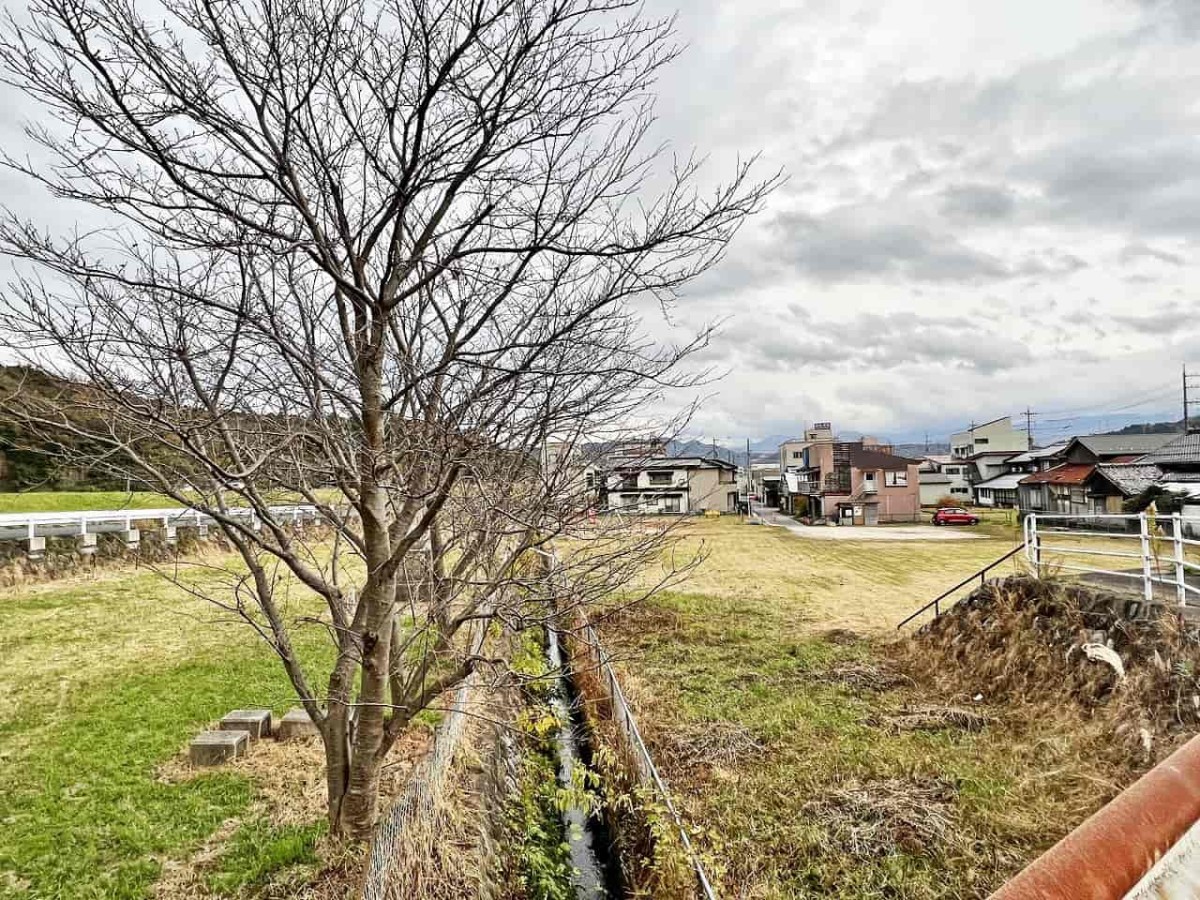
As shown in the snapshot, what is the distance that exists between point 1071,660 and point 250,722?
28.0ft

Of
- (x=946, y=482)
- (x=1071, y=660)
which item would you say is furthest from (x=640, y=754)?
(x=946, y=482)

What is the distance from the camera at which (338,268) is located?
3.08m

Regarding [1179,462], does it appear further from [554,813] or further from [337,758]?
[337,758]

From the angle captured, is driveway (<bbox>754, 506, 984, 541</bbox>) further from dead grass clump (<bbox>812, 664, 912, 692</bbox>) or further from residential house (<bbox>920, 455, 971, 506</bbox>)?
dead grass clump (<bbox>812, 664, 912, 692</bbox>)

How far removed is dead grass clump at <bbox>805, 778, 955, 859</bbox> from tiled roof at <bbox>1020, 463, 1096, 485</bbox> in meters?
28.5

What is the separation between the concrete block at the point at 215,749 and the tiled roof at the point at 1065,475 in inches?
1272

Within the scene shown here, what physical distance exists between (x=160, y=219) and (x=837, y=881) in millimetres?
5614

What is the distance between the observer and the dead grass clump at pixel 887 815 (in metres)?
4.62

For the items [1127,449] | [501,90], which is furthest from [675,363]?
[1127,449]

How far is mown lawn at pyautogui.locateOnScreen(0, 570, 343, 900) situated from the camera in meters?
3.93

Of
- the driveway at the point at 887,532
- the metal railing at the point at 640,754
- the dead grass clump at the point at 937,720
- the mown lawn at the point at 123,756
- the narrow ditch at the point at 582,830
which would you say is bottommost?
the driveway at the point at 887,532

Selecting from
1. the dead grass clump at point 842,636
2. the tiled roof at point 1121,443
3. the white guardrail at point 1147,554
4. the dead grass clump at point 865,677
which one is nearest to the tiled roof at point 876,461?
the tiled roof at point 1121,443

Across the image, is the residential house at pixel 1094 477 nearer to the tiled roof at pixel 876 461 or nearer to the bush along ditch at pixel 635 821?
the tiled roof at pixel 876 461

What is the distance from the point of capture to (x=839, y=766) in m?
5.78
